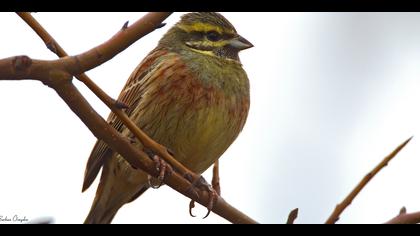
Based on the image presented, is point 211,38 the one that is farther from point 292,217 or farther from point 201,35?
point 292,217

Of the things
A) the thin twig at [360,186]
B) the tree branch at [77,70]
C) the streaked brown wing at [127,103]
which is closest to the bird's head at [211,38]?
the streaked brown wing at [127,103]

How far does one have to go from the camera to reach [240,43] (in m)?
4.98

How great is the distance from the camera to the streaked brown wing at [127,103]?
15.7ft

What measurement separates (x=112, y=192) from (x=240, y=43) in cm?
150

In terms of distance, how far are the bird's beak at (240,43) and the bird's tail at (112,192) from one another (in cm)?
118

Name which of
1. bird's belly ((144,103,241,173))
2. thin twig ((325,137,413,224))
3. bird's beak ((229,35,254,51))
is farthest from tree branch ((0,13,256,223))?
bird's beak ((229,35,254,51))

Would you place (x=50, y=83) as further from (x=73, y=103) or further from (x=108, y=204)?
(x=108, y=204)

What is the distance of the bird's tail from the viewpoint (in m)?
4.94

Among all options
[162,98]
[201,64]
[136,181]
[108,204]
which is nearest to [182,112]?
[162,98]

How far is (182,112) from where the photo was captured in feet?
A: 14.4

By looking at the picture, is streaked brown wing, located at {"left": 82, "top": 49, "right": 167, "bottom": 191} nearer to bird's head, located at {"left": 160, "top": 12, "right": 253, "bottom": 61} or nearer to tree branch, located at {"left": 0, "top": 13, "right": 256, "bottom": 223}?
bird's head, located at {"left": 160, "top": 12, "right": 253, "bottom": 61}
